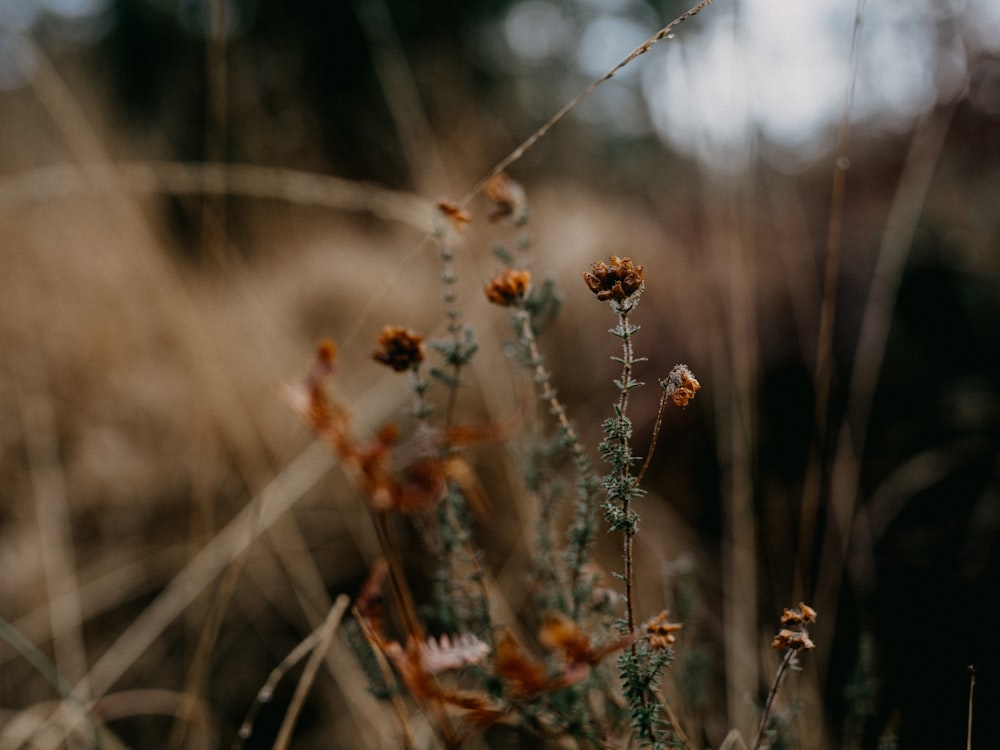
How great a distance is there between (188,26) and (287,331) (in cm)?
461

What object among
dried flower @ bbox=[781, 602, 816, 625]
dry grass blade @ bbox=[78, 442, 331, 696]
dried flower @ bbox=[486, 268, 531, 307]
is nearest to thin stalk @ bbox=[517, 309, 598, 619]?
dried flower @ bbox=[486, 268, 531, 307]

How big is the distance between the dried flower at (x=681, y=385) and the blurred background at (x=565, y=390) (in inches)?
8.2

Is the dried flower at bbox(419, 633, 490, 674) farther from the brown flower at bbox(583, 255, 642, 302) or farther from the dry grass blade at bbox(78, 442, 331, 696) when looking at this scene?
the dry grass blade at bbox(78, 442, 331, 696)

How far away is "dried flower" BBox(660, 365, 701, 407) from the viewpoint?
0.32 m

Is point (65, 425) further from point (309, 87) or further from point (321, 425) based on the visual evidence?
point (309, 87)

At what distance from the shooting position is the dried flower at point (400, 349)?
1.30 feet

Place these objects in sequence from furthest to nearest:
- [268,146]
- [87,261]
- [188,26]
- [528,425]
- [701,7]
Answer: [188,26] → [268,146] → [87,261] → [528,425] → [701,7]

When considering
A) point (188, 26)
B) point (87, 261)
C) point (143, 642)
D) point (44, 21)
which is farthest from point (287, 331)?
point (188, 26)

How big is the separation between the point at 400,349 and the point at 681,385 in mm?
166

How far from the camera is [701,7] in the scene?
0.41 metres

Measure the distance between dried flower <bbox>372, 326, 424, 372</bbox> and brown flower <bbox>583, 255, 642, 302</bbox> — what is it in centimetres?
11

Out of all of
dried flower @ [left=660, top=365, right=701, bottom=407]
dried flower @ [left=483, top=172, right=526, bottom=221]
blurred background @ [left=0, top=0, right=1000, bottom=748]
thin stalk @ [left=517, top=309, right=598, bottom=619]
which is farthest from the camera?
blurred background @ [left=0, top=0, right=1000, bottom=748]

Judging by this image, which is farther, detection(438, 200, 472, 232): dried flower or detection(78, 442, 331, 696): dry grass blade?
detection(78, 442, 331, 696): dry grass blade

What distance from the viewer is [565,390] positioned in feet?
5.09
